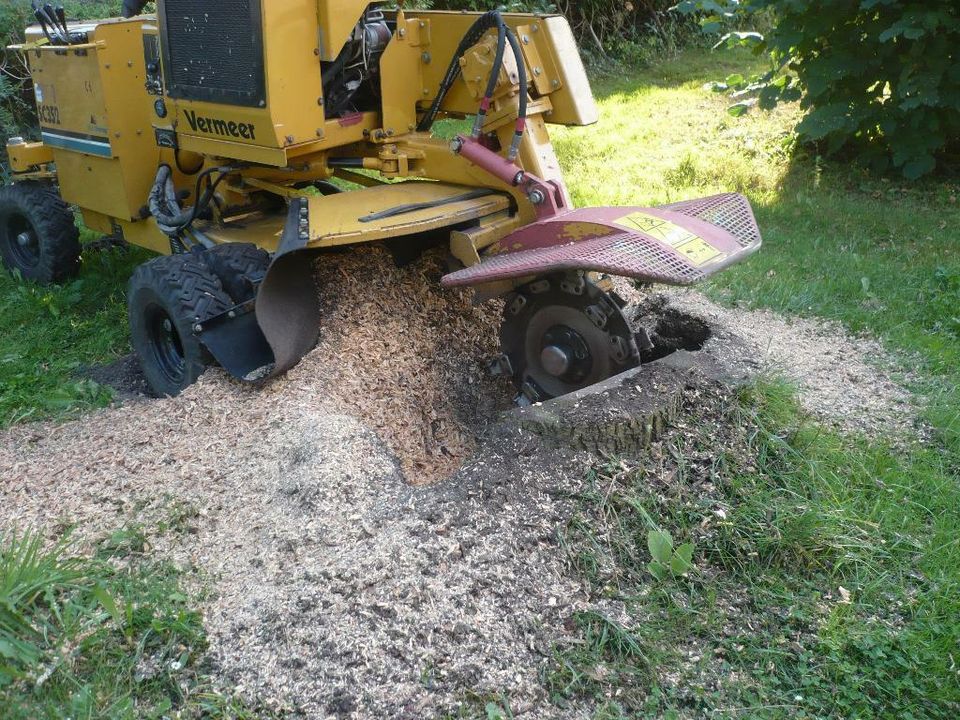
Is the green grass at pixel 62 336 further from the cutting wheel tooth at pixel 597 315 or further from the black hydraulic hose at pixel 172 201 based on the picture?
the cutting wheel tooth at pixel 597 315

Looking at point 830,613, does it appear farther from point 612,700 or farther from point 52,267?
point 52,267

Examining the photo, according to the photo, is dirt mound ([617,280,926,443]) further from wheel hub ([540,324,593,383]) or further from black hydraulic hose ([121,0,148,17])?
black hydraulic hose ([121,0,148,17])

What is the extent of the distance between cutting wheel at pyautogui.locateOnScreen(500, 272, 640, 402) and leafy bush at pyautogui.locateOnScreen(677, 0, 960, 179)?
3.86m

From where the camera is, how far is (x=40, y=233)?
592cm

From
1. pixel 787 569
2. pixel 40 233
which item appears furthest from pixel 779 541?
pixel 40 233

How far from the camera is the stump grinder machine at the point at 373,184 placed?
382 centimetres

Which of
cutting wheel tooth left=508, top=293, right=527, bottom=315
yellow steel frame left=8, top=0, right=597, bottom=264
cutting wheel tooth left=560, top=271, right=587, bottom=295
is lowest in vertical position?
cutting wheel tooth left=508, top=293, right=527, bottom=315

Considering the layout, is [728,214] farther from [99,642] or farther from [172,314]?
[99,642]

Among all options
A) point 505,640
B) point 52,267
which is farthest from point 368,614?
point 52,267

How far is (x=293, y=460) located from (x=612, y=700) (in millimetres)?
1483

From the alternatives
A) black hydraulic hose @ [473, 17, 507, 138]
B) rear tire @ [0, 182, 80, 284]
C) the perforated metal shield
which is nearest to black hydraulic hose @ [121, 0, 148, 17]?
rear tire @ [0, 182, 80, 284]

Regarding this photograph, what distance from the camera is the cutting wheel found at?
12.4ft

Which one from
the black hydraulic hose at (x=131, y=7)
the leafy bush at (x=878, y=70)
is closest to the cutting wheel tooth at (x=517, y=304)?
the black hydraulic hose at (x=131, y=7)

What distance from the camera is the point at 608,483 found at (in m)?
3.32
